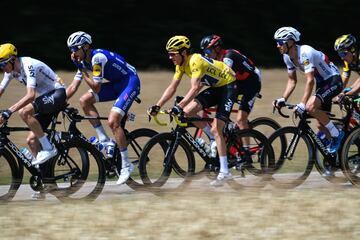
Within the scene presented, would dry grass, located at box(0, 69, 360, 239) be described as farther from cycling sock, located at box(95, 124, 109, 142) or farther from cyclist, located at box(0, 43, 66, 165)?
cycling sock, located at box(95, 124, 109, 142)

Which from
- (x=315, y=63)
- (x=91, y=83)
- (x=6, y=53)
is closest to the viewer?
(x=6, y=53)

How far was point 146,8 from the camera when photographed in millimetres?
21781

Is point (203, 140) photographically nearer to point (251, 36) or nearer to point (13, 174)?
point (13, 174)

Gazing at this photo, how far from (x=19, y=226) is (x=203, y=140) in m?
4.04

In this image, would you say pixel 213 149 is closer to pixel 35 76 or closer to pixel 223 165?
pixel 223 165

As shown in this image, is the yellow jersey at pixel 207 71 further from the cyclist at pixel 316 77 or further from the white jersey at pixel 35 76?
the white jersey at pixel 35 76

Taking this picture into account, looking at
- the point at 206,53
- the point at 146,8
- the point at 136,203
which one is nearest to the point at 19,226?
the point at 136,203

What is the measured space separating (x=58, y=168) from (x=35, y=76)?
3.49ft

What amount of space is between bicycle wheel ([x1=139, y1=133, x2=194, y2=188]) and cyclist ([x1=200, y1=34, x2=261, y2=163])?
1564 mm

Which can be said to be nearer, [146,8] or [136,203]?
[136,203]

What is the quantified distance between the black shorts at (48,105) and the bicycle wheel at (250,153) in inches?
85.9

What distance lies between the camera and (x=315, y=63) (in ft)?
34.3

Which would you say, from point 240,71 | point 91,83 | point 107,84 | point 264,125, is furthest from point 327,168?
point 91,83

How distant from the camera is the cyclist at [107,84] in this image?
978 cm
